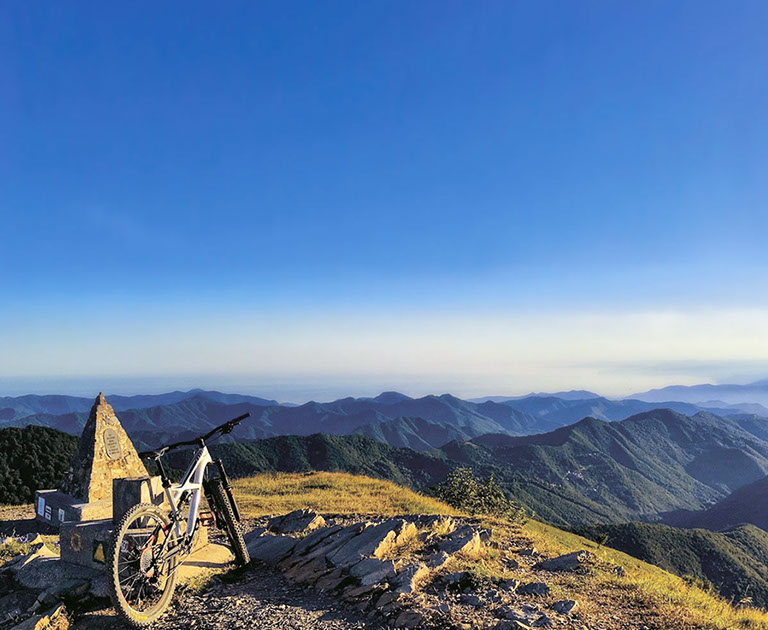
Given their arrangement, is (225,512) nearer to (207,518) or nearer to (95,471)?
(207,518)

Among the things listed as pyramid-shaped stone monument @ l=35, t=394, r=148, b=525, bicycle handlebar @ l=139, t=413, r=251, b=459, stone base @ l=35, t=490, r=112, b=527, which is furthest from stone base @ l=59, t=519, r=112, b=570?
pyramid-shaped stone monument @ l=35, t=394, r=148, b=525

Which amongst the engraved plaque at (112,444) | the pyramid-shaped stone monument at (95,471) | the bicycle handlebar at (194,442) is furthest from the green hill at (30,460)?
the bicycle handlebar at (194,442)

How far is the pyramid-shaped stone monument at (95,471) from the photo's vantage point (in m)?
12.3

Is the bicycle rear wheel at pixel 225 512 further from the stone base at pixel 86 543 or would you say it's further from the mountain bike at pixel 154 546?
the stone base at pixel 86 543

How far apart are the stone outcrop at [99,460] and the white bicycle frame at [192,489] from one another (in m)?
5.47

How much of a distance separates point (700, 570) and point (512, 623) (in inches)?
4316

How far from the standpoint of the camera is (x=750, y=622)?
8742mm

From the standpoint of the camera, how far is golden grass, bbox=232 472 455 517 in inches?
802

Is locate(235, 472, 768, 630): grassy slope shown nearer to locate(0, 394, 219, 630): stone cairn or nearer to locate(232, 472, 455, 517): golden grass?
locate(232, 472, 455, 517): golden grass

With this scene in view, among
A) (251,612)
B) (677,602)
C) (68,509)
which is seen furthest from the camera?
(68,509)

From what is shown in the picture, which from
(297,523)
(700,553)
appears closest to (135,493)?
(297,523)

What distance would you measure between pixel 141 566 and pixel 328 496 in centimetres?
1742

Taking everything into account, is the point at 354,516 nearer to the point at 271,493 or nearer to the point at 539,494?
the point at 271,493

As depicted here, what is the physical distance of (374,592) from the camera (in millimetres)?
8469
